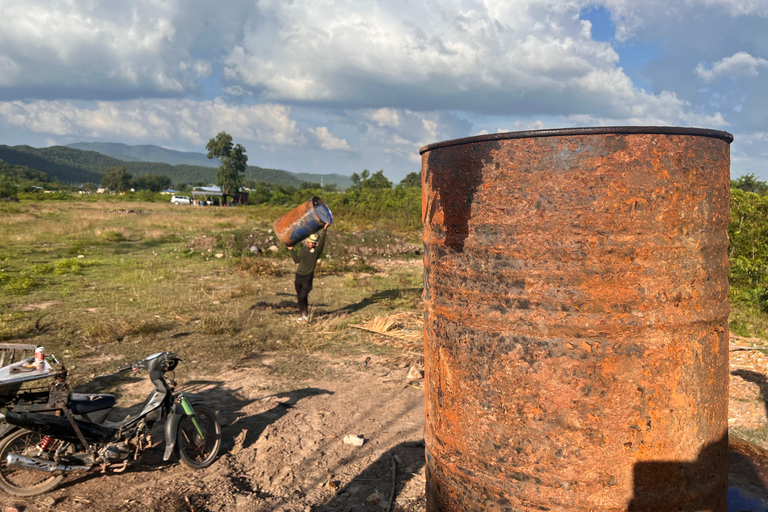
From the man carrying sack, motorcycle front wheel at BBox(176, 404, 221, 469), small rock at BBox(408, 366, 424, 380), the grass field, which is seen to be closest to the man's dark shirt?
the man carrying sack

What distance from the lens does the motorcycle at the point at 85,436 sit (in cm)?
326

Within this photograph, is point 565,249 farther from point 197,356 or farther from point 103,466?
point 197,356

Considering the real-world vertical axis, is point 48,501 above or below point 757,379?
below

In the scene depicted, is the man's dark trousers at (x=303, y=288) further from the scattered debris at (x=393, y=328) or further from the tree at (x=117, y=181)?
the tree at (x=117, y=181)

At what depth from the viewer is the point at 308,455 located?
3893mm

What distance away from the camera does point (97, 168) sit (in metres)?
197

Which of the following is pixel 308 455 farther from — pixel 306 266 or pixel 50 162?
pixel 50 162

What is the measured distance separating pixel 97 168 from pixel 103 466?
736 ft

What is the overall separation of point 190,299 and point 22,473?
5255mm

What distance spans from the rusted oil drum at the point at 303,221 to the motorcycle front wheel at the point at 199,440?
10.1ft

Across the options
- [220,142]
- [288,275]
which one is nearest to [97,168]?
[220,142]

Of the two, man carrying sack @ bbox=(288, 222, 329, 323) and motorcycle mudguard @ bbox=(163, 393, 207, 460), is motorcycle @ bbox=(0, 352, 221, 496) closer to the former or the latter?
motorcycle mudguard @ bbox=(163, 393, 207, 460)

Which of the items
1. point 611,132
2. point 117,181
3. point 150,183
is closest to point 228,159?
point 117,181

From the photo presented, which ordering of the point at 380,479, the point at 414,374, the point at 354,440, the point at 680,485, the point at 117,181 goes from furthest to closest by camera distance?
1. the point at 117,181
2. the point at 414,374
3. the point at 354,440
4. the point at 380,479
5. the point at 680,485
